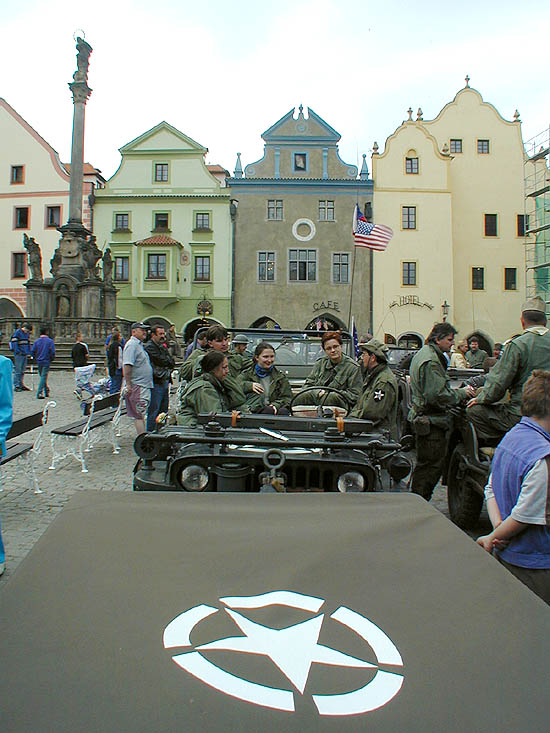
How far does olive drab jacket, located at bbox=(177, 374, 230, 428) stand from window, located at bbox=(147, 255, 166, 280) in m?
31.9

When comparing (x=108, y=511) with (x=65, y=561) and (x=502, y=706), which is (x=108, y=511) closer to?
(x=65, y=561)

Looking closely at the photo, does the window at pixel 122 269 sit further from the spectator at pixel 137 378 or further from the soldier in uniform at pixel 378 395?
the soldier in uniform at pixel 378 395

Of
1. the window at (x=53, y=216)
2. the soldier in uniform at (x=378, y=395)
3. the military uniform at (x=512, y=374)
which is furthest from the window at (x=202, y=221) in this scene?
the military uniform at (x=512, y=374)

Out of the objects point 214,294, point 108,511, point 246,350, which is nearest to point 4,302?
point 214,294

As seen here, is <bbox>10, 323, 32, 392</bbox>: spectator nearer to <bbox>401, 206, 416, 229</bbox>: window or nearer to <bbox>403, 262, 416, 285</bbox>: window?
<bbox>403, 262, 416, 285</bbox>: window

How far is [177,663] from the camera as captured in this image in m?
1.45

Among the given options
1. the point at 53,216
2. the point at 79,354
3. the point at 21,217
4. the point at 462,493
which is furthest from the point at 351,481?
the point at 21,217

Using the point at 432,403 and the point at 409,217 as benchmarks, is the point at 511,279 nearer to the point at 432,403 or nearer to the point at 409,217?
the point at 409,217

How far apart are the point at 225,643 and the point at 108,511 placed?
0.87 m

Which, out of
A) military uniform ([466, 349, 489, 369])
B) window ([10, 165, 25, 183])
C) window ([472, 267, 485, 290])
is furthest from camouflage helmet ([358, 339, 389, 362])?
window ([10, 165, 25, 183])

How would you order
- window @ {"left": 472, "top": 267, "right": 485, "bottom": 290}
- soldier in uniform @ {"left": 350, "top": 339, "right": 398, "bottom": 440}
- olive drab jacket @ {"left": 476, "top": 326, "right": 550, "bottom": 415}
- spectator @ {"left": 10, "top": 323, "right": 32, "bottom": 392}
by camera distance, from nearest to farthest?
olive drab jacket @ {"left": 476, "top": 326, "right": 550, "bottom": 415}
soldier in uniform @ {"left": 350, "top": 339, "right": 398, "bottom": 440}
spectator @ {"left": 10, "top": 323, "right": 32, "bottom": 392}
window @ {"left": 472, "top": 267, "right": 485, "bottom": 290}

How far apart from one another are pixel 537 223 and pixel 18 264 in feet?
108

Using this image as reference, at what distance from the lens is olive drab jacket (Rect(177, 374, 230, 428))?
5.10 metres

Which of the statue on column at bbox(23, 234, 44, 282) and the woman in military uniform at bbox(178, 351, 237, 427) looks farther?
the statue on column at bbox(23, 234, 44, 282)
